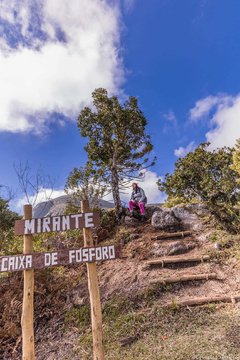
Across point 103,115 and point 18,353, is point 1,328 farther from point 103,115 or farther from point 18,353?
point 103,115

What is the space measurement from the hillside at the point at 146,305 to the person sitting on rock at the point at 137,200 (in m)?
2.35

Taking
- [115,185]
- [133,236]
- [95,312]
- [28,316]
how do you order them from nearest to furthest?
[95,312], [28,316], [133,236], [115,185]

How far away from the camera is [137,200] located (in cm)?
1115

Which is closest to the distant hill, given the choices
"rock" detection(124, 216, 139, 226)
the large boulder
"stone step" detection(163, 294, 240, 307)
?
"rock" detection(124, 216, 139, 226)

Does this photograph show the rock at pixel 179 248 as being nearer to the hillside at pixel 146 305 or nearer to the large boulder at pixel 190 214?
the hillside at pixel 146 305

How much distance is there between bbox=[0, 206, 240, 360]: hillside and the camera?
14.4 feet

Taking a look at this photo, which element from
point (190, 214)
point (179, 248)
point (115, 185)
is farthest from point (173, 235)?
point (115, 185)

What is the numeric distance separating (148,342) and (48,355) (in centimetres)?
182

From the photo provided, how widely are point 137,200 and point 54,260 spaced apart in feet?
23.1

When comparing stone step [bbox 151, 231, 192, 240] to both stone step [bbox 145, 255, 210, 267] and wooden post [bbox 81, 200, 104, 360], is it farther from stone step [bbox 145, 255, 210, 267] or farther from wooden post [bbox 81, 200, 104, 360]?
wooden post [bbox 81, 200, 104, 360]

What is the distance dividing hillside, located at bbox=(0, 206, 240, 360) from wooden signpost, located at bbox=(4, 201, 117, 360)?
831mm

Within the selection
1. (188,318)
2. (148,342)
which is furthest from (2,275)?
(188,318)

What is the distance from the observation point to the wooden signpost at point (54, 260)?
4.15 metres

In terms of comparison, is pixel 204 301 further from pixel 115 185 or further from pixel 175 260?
pixel 115 185
